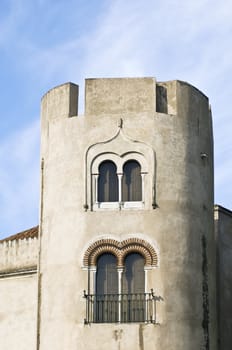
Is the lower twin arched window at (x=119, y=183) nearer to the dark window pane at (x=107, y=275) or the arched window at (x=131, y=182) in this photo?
the arched window at (x=131, y=182)

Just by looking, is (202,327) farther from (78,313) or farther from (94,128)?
(94,128)

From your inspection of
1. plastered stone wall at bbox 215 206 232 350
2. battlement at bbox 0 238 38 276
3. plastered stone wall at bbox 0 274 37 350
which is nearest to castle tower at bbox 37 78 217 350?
plastered stone wall at bbox 0 274 37 350

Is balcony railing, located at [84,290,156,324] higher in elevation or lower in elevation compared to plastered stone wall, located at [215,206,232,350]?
lower

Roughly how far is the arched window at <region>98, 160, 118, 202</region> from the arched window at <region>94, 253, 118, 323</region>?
180cm

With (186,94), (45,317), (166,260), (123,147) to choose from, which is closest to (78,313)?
(45,317)

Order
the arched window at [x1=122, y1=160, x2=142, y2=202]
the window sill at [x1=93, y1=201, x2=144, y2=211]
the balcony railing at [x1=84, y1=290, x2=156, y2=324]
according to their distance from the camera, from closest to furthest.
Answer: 1. the balcony railing at [x1=84, y1=290, x2=156, y2=324]
2. the window sill at [x1=93, y1=201, x2=144, y2=211]
3. the arched window at [x1=122, y1=160, x2=142, y2=202]

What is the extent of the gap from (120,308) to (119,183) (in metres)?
3.70

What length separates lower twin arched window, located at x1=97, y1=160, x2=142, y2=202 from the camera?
84.8 feet

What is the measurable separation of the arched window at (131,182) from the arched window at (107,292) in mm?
1865

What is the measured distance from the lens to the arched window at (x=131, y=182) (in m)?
25.8

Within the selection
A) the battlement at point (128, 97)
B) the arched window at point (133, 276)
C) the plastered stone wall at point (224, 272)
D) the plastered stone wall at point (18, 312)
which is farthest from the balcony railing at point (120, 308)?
the battlement at point (128, 97)

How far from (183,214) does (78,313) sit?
168 inches

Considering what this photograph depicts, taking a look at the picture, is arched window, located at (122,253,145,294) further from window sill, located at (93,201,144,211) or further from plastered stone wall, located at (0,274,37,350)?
plastered stone wall, located at (0,274,37,350)

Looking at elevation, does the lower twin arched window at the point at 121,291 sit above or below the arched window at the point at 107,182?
below
